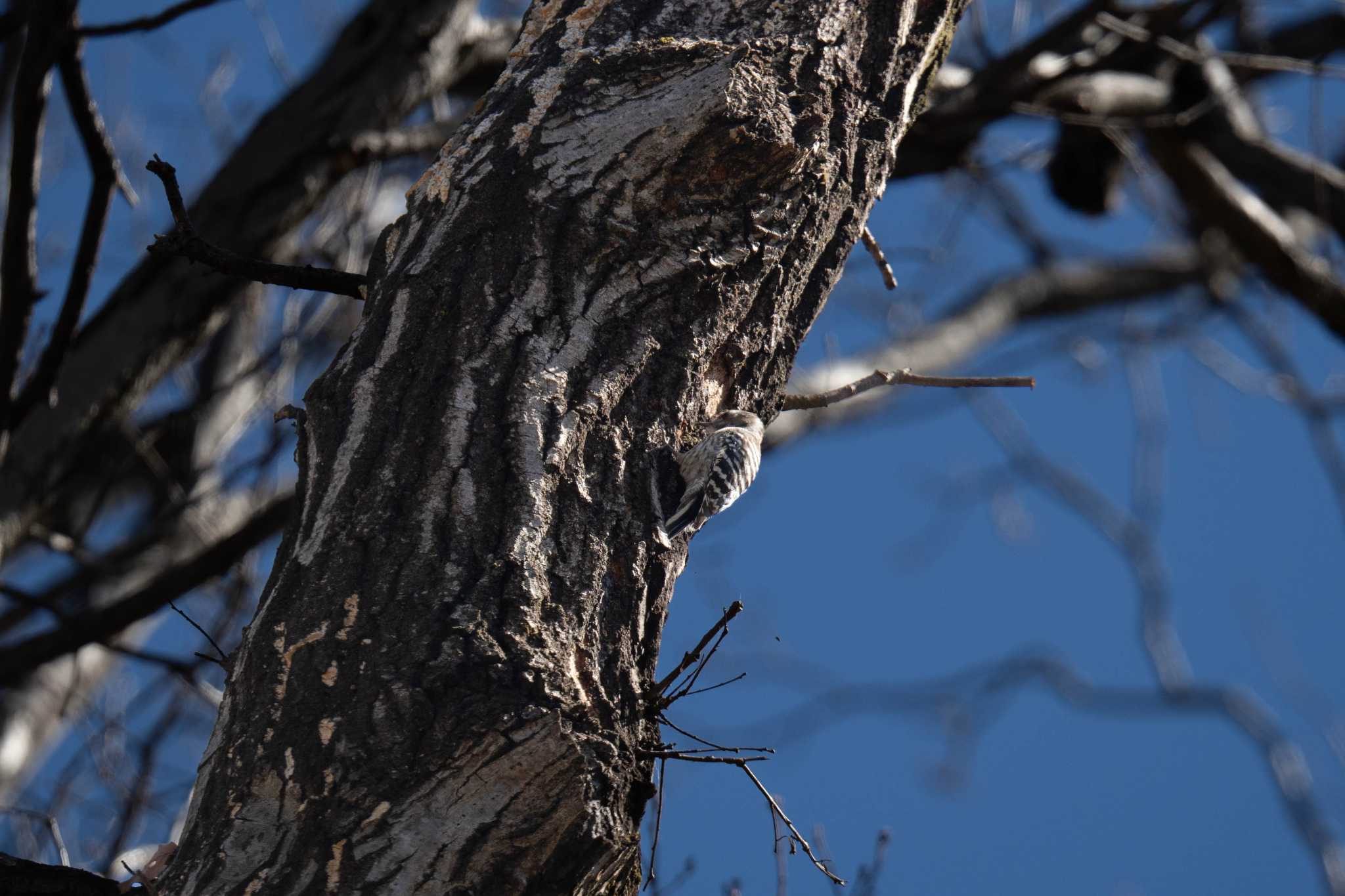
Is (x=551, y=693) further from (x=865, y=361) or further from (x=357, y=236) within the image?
(x=865, y=361)

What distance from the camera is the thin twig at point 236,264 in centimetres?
172

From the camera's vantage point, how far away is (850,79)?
70.4 inches

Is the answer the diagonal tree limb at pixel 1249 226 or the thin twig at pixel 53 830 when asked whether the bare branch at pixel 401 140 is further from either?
the diagonal tree limb at pixel 1249 226

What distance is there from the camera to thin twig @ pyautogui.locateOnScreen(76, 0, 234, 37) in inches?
108

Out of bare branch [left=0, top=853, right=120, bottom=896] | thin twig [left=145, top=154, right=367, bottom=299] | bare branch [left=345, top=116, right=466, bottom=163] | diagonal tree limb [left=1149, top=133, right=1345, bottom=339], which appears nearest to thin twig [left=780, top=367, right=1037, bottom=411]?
thin twig [left=145, top=154, right=367, bottom=299]

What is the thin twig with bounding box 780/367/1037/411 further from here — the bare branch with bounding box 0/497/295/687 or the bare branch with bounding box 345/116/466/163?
the bare branch with bounding box 0/497/295/687

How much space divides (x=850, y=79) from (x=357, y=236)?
2993 millimetres

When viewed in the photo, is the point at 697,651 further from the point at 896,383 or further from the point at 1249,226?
the point at 1249,226

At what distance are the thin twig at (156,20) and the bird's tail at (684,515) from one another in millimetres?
2022

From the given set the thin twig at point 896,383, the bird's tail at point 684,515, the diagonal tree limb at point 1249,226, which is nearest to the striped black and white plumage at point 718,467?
the bird's tail at point 684,515

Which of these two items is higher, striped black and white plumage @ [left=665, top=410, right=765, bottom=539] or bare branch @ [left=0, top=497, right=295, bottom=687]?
bare branch @ [left=0, top=497, right=295, bottom=687]

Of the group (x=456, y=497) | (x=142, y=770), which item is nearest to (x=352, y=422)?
(x=456, y=497)

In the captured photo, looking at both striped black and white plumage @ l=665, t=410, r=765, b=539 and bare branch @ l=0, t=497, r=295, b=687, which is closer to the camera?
striped black and white plumage @ l=665, t=410, r=765, b=539

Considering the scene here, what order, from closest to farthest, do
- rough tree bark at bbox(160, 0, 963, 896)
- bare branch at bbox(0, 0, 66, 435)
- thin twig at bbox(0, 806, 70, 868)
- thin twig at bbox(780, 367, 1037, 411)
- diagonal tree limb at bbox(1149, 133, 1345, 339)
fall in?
rough tree bark at bbox(160, 0, 963, 896) → thin twig at bbox(780, 367, 1037, 411) → thin twig at bbox(0, 806, 70, 868) → bare branch at bbox(0, 0, 66, 435) → diagonal tree limb at bbox(1149, 133, 1345, 339)
